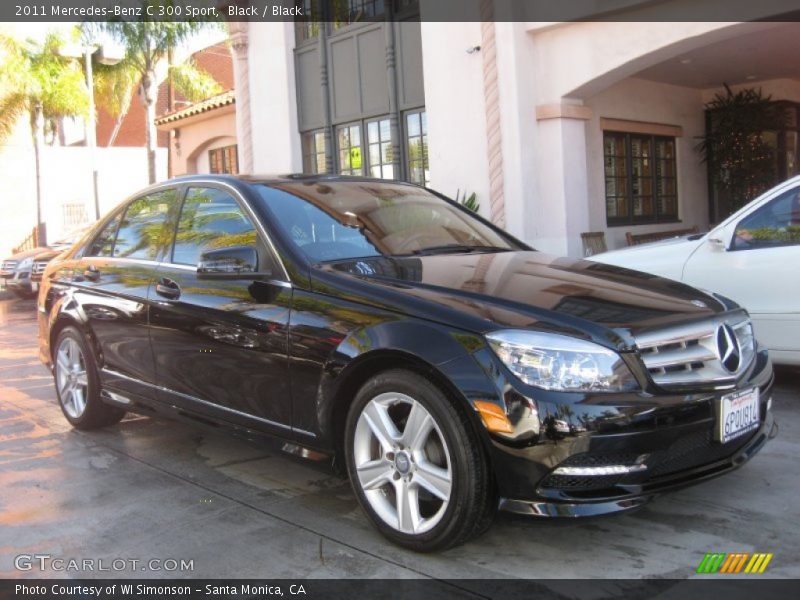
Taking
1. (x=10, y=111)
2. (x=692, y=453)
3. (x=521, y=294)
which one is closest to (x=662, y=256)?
(x=521, y=294)

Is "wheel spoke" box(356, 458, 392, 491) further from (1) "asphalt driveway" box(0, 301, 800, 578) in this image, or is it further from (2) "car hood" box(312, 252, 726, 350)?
(2) "car hood" box(312, 252, 726, 350)

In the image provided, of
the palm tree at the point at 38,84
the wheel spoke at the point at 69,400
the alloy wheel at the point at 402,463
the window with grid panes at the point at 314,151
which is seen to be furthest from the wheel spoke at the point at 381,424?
the palm tree at the point at 38,84

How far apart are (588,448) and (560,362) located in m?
0.33

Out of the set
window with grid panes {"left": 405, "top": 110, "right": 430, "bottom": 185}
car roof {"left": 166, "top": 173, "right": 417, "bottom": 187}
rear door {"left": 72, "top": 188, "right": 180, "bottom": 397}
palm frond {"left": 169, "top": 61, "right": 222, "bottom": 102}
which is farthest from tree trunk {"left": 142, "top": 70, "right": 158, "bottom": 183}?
car roof {"left": 166, "top": 173, "right": 417, "bottom": 187}

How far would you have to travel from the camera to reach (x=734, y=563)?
10.6 feet

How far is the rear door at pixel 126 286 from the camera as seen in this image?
4800mm

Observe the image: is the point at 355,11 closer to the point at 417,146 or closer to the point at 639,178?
the point at 417,146

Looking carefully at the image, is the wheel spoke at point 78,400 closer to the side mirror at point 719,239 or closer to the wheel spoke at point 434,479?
the wheel spoke at point 434,479

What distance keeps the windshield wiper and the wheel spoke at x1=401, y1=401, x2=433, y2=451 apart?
45.8 inches

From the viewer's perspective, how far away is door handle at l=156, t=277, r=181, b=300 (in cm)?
448

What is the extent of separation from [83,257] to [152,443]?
1399 millimetres

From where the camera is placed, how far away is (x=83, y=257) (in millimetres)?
5672

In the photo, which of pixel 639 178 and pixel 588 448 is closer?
pixel 588 448

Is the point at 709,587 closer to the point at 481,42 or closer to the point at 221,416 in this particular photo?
the point at 221,416
